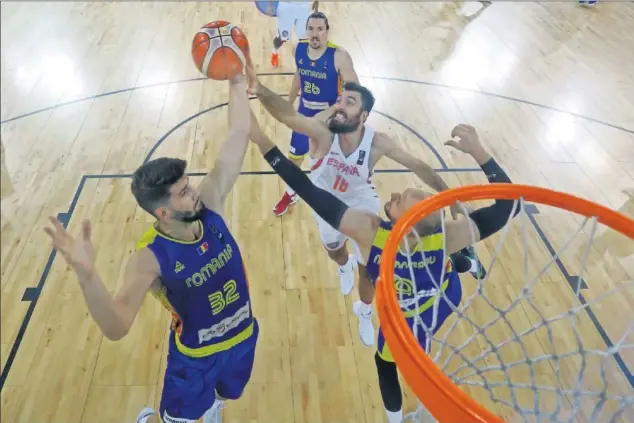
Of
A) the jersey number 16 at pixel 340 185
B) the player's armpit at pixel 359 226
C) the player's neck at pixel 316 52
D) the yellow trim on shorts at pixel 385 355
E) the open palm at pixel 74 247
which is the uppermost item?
the open palm at pixel 74 247

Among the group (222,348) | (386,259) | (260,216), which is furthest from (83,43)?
(386,259)

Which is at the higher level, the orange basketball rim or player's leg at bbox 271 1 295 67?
the orange basketball rim

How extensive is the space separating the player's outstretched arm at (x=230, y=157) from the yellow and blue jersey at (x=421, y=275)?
2.86ft

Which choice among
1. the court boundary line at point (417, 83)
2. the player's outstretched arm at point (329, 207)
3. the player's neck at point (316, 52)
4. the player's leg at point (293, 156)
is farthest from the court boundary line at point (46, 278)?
the player's outstretched arm at point (329, 207)

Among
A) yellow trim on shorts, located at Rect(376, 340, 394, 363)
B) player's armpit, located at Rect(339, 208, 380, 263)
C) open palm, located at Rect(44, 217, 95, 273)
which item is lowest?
yellow trim on shorts, located at Rect(376, 340, 394, 363)

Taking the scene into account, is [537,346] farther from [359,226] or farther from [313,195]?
[313,195]

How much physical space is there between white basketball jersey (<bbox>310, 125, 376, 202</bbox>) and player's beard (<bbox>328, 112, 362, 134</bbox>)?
0.07 metres

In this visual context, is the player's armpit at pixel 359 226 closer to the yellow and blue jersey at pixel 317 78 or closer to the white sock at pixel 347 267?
the white sock at pixel 347 267

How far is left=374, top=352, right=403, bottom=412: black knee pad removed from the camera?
3.11 metres

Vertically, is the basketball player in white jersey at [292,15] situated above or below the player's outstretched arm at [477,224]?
below

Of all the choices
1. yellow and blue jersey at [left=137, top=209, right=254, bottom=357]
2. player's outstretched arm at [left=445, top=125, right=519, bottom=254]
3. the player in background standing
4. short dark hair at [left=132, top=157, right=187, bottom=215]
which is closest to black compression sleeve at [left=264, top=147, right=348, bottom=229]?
yellow and blue jersey at [left=137, top=209, right=254, bottom=357]

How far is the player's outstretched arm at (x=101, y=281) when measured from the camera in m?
1.84

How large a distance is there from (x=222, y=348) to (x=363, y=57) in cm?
673

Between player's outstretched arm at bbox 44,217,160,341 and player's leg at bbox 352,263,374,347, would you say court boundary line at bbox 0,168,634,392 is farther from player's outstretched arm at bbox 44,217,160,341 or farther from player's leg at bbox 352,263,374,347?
player's outstretched arm at bbox 44,217,160,341
